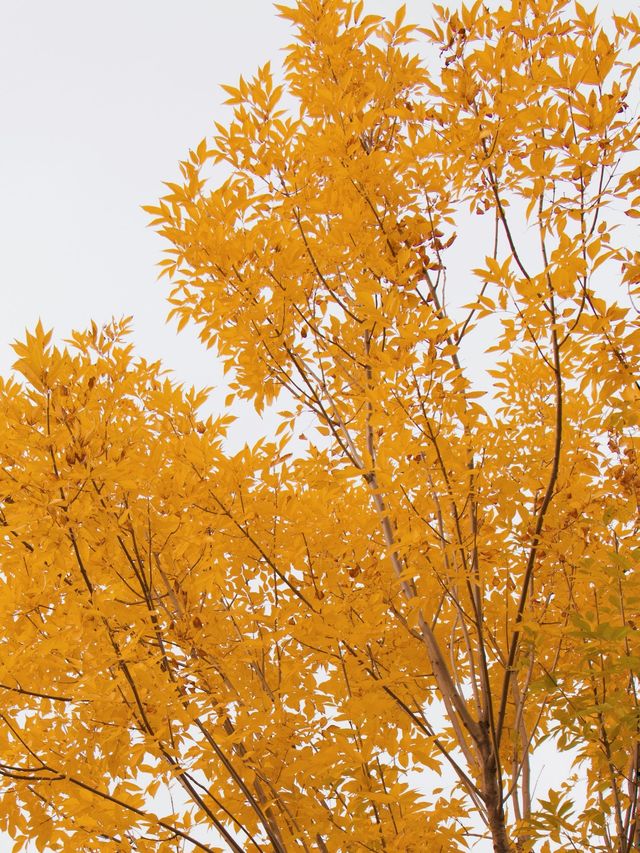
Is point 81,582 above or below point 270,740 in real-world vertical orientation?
above

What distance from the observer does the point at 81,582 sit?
2656 mm

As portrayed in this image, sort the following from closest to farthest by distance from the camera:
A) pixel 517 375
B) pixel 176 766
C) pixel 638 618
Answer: pixel 176 766 < pixel 638 618 < pixel 517 375

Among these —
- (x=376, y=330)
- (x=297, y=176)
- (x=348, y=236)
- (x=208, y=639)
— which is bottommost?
(x=208, y=639)

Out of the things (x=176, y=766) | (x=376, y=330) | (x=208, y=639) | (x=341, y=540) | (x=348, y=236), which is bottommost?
(x=176, y=766)

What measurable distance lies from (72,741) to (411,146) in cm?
244

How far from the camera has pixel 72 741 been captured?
293 centimetres

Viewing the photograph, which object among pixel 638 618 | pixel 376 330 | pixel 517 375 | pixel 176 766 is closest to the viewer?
pixel 176 766

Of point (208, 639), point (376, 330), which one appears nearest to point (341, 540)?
point (208, 639)

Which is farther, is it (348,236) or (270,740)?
(348,236)

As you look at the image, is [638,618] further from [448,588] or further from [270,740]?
[270,740]

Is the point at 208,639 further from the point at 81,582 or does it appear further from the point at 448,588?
the point at 448,588

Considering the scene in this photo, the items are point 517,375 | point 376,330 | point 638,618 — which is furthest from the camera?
point 517,375

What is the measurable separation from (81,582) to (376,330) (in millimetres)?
1372

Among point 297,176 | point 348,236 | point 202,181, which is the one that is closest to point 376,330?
point 348,236
